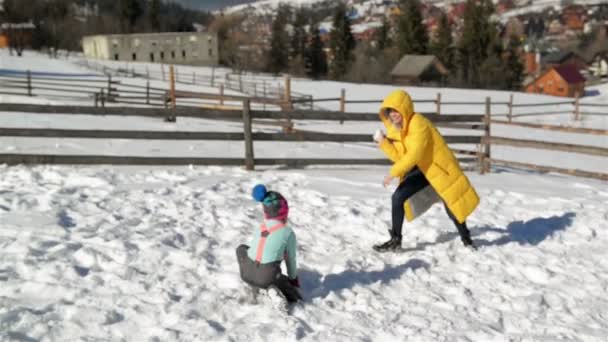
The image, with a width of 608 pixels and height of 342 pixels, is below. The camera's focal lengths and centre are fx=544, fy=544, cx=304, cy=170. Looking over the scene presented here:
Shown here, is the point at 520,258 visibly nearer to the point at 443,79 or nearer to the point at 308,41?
the point at 443,79

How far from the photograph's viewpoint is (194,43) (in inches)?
3078

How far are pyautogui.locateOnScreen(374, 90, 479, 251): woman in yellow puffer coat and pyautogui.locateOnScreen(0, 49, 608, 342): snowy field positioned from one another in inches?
20.7

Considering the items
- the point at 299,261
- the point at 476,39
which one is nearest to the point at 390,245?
the point at 299,261

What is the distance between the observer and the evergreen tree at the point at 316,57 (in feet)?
247

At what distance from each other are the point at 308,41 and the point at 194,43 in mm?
16549

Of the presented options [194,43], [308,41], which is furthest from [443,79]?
[194,43]

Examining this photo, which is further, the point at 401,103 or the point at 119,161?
the point at 119,161

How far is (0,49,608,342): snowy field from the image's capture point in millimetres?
3762

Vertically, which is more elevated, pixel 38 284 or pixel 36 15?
pixel 36 15

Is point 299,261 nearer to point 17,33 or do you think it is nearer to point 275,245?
point 275,245

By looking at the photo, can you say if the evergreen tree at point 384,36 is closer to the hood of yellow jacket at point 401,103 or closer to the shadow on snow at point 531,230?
the shadow on snow at point 531,230

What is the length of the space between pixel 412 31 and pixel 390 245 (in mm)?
59390

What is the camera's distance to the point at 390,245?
17.4ft

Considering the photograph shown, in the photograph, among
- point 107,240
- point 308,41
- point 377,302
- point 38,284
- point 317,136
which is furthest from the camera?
point 308,41
